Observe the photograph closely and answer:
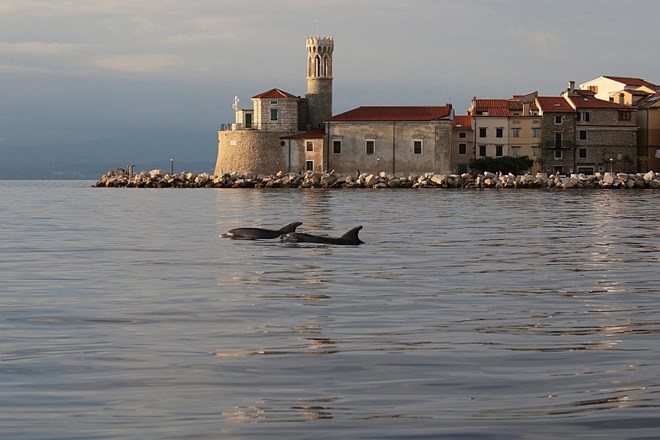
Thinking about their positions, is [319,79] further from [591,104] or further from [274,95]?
[591,104]

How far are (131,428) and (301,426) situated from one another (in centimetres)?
92

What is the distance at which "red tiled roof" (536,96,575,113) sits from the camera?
79.8m

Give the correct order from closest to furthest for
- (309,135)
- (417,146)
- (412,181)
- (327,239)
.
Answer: (327,239), (412,181), (417,146), (309,135)

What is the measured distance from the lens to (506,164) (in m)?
80.2

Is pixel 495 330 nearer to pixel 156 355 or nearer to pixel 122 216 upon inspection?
pixel 156 355

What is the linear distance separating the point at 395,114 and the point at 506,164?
8.18 m

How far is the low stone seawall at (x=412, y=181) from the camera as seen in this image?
70.8 meters

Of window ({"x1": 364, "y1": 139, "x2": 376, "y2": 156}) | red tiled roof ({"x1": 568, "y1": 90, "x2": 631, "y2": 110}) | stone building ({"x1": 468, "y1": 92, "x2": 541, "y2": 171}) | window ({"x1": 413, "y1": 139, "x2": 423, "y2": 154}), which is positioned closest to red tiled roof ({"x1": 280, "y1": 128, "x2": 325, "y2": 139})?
window ({"x1": 364, "y1": 139, "x2": 376, "y2": 156})

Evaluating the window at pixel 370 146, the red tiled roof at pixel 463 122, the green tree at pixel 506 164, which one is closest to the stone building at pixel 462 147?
the red tiled roof at pixel 463 122

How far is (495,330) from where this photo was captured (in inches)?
398

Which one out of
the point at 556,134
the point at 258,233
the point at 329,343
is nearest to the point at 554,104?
the point at 556,134

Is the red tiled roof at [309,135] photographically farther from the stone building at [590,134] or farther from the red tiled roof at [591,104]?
the red tiled roof at [591,104]

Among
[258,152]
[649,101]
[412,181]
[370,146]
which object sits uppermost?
[649,101]

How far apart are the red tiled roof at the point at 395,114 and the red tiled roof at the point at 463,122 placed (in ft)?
5.19
